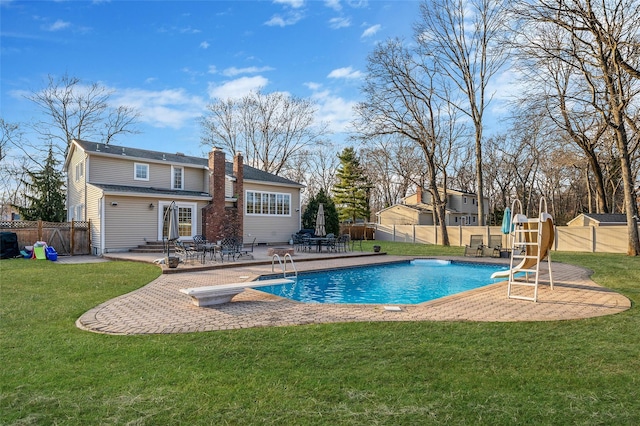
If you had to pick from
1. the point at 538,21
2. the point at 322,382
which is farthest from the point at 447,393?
the point at 538,21

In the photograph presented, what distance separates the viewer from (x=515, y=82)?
57.8 ft

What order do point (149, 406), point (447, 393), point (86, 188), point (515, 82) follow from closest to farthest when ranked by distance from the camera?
point (149, 406)
point (447, 393)
point (515, 82)
point (86, 188)

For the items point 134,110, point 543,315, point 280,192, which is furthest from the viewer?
point 134,110

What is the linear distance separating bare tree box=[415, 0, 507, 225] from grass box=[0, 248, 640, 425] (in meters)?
21.3

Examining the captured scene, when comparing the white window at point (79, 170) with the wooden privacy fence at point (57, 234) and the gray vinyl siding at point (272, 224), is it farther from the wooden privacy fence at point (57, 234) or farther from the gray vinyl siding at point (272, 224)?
the gray vinyl siding at point (272, 224)

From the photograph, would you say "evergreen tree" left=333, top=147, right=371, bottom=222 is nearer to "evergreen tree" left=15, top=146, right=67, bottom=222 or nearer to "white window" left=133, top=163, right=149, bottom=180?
"white window" left=133, top=163, right=149, bottom=180

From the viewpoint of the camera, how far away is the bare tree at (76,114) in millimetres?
30516

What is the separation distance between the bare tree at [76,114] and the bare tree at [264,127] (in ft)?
26.3

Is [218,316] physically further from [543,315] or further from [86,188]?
[86,188]

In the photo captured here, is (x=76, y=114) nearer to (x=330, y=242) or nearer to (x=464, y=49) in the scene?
(x=330, y=242)

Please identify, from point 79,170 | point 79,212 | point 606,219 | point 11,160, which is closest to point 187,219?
point 79,212

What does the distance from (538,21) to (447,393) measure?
14923mm

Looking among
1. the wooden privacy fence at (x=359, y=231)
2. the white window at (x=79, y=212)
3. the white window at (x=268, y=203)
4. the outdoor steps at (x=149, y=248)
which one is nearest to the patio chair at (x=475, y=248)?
the white window at (x=268, y=203)

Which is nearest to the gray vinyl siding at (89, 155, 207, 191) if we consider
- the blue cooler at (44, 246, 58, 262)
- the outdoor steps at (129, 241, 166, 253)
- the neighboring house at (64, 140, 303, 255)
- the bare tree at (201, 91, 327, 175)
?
the neighboring house at (64, 140, 303, 255)
